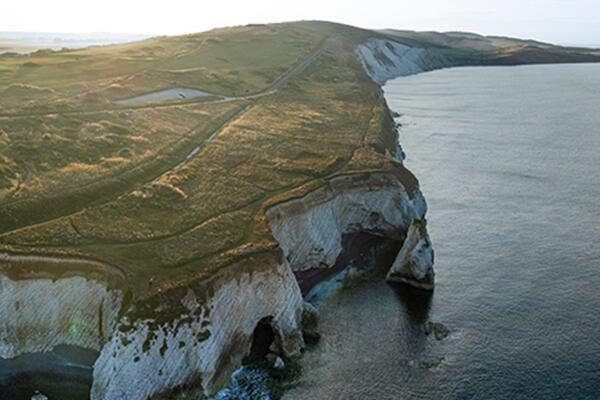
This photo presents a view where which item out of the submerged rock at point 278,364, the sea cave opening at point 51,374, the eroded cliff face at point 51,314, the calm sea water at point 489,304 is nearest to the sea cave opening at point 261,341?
the submerged rock at point 278,364

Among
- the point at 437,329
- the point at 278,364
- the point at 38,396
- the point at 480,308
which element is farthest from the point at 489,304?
the point at 38,396

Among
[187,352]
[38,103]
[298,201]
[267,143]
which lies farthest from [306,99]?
[187,352]

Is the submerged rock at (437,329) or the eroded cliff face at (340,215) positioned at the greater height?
the eroded cliff face at (340,215)

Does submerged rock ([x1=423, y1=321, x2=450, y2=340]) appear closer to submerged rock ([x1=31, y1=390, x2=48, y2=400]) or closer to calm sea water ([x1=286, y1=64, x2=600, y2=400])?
calm sea water ([x1=286, y1=64, x2=600, y2=400])

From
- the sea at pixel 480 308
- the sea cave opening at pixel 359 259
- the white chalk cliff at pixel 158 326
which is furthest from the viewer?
the sea cave opening at pixel 359 259

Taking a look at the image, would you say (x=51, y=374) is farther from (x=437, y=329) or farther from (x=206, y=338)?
(x=437, y=329)

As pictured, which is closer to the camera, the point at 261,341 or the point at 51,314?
the point at 51,314

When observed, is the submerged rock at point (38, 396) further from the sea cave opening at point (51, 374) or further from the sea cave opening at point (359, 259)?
the sea cave opening at point (359, 259)
